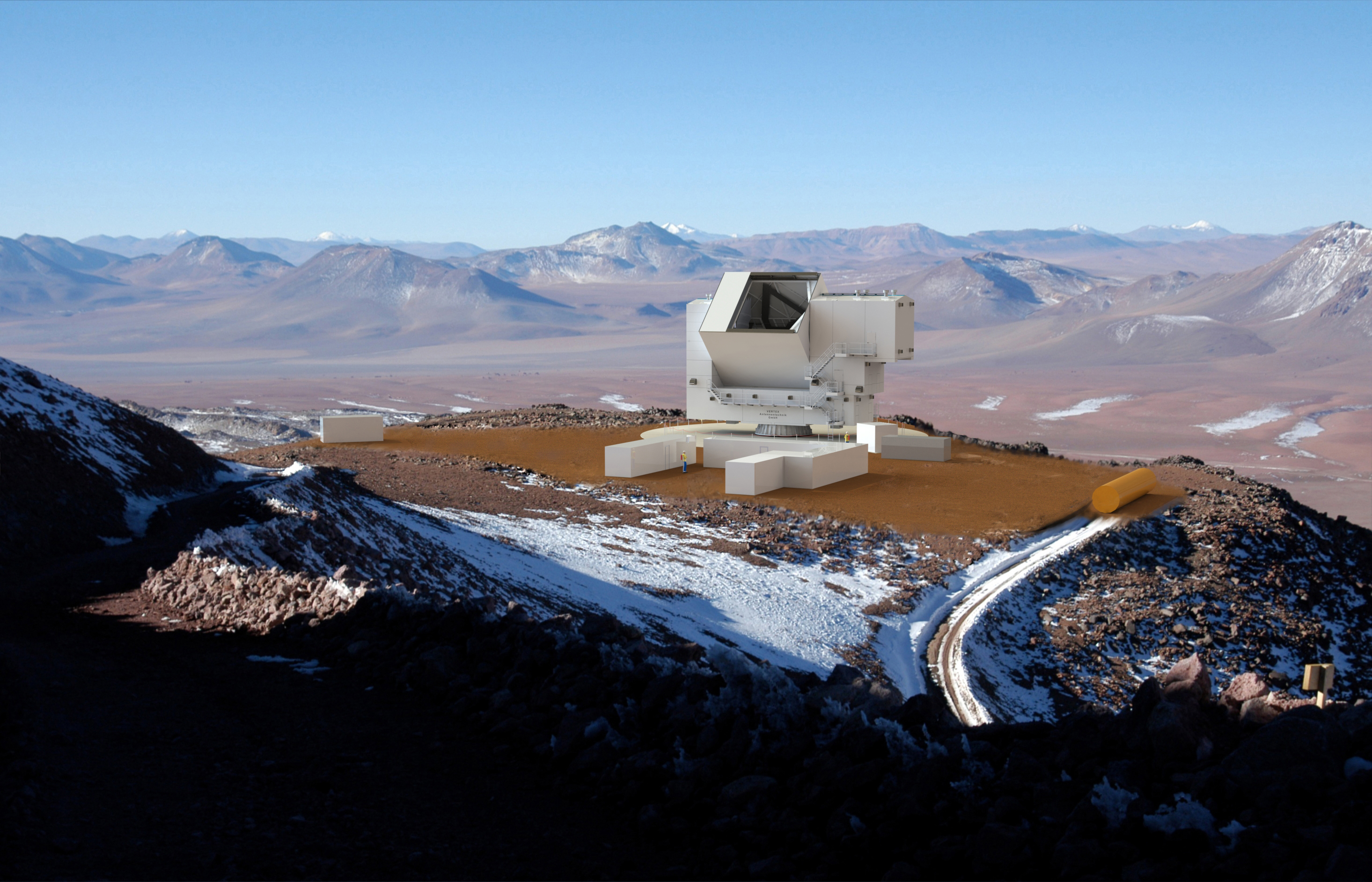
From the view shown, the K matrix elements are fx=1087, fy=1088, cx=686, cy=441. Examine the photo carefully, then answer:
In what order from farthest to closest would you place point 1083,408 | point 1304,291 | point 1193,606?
point 1304,291 → point 1083,408 → point 1193,606

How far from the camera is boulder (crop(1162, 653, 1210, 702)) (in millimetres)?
5008

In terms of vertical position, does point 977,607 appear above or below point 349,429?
below

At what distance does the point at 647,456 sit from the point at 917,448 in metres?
6.07

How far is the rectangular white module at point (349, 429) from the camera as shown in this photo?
24.8m

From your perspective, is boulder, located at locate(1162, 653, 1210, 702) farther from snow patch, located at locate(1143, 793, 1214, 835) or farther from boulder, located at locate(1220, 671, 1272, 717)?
snow patch, located at locate(1143, 793, 1214, 835)

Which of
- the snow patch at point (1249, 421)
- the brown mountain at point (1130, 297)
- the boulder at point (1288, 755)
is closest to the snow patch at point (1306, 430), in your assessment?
the snow patch at point (1249, 421)

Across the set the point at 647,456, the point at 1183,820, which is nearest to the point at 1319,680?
the point at 1183,820

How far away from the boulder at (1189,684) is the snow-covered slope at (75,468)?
9.91 metres

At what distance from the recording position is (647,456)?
72.0 feet

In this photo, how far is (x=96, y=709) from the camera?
575 cm

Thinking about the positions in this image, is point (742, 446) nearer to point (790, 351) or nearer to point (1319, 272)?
point (790, 351)

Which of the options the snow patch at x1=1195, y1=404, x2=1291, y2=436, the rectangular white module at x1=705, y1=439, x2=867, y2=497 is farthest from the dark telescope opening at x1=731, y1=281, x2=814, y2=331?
the snow patch at x1=1195, y1=404, x2=1291, y2=436

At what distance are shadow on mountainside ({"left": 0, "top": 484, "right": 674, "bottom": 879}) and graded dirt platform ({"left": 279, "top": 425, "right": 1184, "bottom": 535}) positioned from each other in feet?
43.4

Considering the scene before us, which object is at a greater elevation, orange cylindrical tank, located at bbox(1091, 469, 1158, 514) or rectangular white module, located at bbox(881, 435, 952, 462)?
rectangular white module, located at bbox(881, 435, 952, 462)
